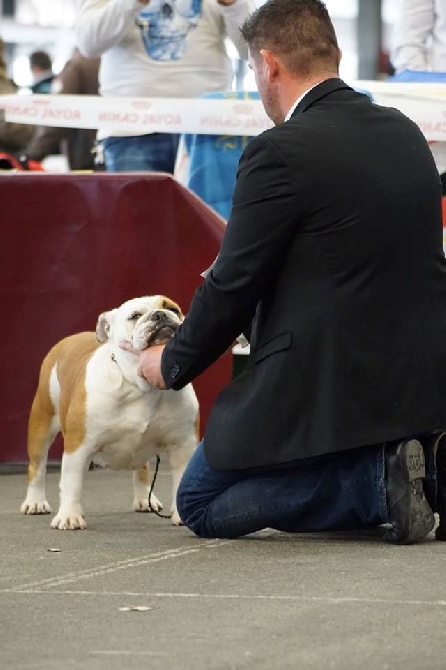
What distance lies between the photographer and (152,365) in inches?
174

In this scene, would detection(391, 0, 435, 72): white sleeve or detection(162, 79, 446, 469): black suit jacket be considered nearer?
detection(162, 79, 446, 469): black suit jacket

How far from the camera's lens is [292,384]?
13.4ft

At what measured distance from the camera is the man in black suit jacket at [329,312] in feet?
13.3

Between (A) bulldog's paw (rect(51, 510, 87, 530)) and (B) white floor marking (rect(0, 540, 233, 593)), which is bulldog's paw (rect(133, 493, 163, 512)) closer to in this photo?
(A) bulldog's paw (rect(51, 510, 87, 530))

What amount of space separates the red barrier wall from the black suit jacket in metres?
1.99

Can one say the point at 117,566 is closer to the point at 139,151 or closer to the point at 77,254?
the point at 77,254

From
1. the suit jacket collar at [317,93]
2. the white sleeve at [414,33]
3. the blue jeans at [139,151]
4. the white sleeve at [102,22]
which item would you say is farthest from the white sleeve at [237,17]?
the suit jacket collar at [317,93]

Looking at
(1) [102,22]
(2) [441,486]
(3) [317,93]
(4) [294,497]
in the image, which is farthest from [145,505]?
(1) [102,22]

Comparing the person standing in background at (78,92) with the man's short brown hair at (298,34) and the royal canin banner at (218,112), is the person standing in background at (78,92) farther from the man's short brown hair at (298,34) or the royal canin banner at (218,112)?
the man's short brown hair at (298,34)

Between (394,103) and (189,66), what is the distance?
Answer: 993 mm

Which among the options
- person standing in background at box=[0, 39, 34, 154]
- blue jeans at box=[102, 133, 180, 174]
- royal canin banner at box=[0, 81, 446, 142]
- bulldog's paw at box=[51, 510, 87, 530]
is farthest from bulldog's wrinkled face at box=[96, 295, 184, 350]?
person standing in background at box=[0, 39, 34, 154]

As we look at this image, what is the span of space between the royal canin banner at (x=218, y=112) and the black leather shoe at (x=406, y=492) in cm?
319

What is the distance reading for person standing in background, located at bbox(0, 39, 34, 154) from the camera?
8.35m

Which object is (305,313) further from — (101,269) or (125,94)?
(125,94)
